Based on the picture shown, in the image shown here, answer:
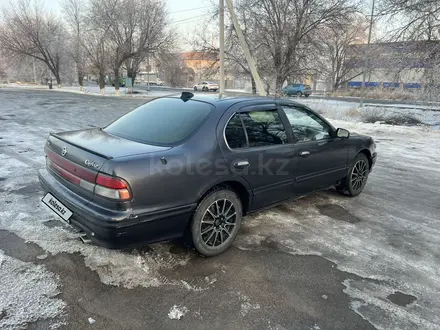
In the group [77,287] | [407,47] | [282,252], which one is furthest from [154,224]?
[407,47]

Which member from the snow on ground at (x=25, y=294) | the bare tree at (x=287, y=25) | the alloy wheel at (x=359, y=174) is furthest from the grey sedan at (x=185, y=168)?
the bare tree at (x=287, y=25)

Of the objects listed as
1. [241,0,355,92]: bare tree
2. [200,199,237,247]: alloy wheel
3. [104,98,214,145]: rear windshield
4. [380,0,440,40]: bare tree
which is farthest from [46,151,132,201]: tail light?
[241,0,355,92]: bare tree

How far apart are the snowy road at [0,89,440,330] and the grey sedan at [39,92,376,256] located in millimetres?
334

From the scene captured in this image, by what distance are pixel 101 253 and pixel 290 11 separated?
70.0 ft

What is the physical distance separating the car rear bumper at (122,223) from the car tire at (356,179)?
9.29ft

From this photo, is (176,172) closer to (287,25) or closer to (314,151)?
(314,151)

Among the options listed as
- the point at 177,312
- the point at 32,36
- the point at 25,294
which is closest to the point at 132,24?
the point at 32,36

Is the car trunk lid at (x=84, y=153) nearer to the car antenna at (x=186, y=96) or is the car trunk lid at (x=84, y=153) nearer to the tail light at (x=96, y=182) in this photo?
the tail light at (x=96, y=182)

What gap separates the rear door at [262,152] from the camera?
325 cm

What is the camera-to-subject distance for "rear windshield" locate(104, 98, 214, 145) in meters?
3.11

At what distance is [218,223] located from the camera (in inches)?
125

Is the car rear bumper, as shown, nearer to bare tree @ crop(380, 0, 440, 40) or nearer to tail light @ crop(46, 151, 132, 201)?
tail light @ crop(46, 151, 132, 201)

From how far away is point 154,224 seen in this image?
2.70m

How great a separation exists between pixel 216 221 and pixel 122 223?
960mm
